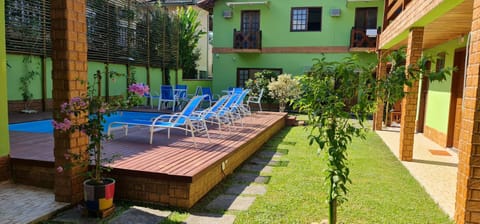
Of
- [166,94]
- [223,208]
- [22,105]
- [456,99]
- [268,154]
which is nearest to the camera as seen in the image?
[223,208]

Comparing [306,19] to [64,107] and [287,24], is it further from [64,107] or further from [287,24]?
[64,107]

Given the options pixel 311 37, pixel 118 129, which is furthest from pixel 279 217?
pixel 311 37

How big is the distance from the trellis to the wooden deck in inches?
196

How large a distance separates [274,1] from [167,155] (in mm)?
14553

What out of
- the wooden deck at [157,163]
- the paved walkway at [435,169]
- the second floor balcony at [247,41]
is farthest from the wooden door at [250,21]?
the wooden deck at [157,163]

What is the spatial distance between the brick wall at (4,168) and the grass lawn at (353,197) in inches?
95.8

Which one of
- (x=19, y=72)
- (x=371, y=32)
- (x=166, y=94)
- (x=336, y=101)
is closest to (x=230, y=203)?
(x=336, y=101)

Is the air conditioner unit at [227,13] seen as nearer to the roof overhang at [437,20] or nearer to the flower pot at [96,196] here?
the roof overhang at [437,20]

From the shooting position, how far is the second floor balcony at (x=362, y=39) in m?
16.1

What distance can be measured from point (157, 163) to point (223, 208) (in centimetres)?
105

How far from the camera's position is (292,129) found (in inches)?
426

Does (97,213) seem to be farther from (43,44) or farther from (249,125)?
(43,44)

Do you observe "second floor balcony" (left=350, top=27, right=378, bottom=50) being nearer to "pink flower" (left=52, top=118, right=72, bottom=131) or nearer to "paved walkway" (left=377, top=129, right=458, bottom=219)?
"paved walkway" (left=377, top=129, right=458, bottom=219)

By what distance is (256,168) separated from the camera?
5746mm
